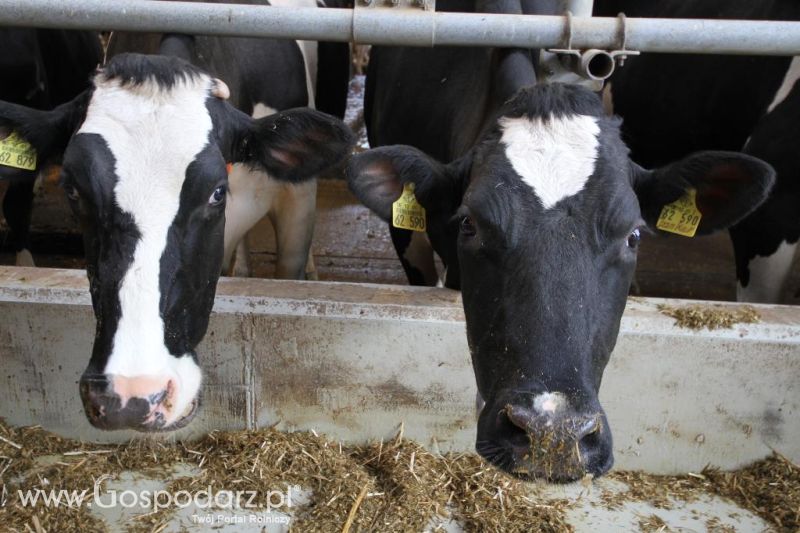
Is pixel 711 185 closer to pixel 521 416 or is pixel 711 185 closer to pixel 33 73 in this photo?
pixel 521 416

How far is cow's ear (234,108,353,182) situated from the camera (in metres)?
2.54

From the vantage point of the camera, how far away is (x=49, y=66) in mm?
4734

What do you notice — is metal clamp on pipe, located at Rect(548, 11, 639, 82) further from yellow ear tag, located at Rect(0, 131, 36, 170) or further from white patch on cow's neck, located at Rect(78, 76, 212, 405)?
yellow ear tag, located at Rect(0, 131, 36, 170)

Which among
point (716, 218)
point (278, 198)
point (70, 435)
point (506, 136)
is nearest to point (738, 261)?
point (716, 218)

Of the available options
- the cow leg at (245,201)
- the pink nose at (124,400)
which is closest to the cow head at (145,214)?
the pink nose at (124,400)

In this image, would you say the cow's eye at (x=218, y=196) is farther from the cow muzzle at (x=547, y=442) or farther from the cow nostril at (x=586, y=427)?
the cow nostril at (x=586, y=427)

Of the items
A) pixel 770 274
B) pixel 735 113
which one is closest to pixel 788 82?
pixel 735 113

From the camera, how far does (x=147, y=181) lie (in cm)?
215

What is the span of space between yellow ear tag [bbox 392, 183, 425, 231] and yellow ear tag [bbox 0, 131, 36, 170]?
1256mm

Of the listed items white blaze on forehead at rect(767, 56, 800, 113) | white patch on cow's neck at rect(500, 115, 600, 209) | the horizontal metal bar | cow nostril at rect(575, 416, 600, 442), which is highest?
the horizontal metal bar

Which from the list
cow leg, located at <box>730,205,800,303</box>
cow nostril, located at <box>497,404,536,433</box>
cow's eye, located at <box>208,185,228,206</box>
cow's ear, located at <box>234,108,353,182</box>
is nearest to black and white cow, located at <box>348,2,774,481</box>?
cow nostril, located at <box>497,404,536,433</box>

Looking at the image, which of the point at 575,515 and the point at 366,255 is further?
the point at 366,255

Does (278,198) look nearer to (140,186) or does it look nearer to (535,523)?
(140,186)

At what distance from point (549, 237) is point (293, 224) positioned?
7.50 ft
